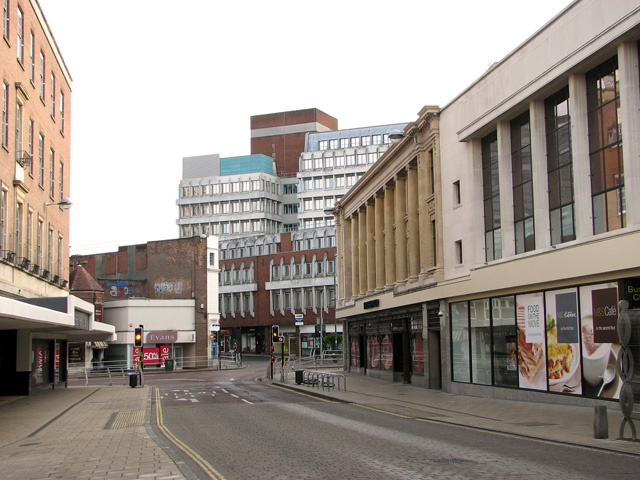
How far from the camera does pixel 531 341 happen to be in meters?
24.0

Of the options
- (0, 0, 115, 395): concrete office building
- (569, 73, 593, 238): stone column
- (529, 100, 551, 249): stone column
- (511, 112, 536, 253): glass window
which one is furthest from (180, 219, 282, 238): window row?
(569, 73, 593, 238): stone column

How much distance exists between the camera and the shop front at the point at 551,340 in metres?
18.8

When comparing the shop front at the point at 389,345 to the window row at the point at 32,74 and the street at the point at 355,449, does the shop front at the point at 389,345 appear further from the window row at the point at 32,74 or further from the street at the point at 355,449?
the window row at the point at 32,74

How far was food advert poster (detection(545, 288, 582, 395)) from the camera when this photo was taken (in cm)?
2145

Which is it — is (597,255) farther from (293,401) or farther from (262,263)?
(262,263)

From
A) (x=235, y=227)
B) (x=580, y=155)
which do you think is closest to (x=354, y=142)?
(x=235, y=227)

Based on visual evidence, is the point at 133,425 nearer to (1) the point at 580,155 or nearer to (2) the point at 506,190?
(1) the point at 580,155

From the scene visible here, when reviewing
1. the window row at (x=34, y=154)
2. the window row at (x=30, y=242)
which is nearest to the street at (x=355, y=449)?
the window row at (x=30, y=242)

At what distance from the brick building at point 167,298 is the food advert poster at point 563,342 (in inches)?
1759

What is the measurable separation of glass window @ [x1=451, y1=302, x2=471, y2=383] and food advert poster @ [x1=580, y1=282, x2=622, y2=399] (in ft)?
26.5

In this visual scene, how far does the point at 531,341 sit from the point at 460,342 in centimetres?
574

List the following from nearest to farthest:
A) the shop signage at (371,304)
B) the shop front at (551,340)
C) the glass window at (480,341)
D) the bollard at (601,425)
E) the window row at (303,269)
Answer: the bollard at (601,425) → the shop front at (551,340) → the glass window at (480,341) → the shop signage at (371,304) → the window row at (303,269)

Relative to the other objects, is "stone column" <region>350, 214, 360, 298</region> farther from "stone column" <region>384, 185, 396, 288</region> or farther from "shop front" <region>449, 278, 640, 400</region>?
"shop front" <region>449, 278, 640, 400</region>

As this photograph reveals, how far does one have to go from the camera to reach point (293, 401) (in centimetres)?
2728
